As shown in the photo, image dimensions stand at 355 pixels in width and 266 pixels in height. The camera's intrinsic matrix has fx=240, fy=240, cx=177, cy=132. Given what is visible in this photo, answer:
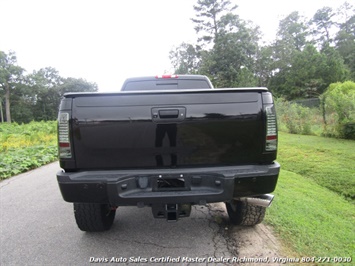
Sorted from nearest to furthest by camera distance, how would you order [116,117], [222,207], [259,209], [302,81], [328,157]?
[116,117], [259,209], [222,207], [328,157], [302,81]

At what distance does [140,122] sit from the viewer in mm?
2109

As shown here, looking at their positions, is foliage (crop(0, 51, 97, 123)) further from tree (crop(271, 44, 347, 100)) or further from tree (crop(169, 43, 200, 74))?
tree (crop(271, 44, 347, 100))

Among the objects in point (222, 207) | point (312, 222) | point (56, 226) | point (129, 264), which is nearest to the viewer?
point (129, 264)

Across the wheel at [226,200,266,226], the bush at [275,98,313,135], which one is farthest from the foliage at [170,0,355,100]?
the wheel at [226,200,266,226]

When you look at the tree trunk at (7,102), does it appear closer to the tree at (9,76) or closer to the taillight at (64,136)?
the tree at (9,76)

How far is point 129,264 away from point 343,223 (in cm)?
276

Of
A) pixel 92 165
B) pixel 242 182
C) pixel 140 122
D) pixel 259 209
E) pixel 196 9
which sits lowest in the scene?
pixel 259 209

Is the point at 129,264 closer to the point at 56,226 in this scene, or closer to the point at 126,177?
the point at 126,177

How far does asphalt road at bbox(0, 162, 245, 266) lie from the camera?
96.5 inches

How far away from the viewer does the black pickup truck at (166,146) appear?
2104 mm

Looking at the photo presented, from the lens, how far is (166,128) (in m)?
2.12

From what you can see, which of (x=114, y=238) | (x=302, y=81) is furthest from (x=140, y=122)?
(x=302, y=81)

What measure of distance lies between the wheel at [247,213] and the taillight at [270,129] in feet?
2.68

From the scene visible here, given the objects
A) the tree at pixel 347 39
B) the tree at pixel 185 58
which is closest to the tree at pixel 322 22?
the tree at pixel 347 39
